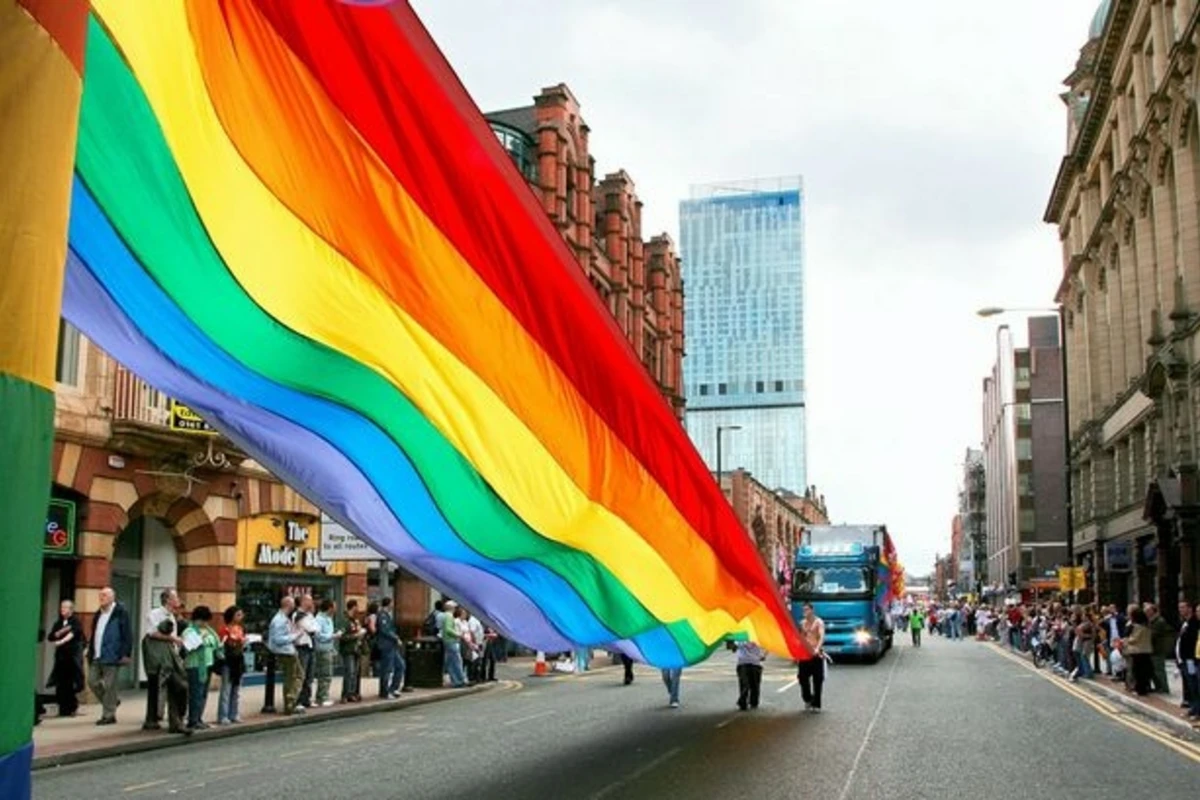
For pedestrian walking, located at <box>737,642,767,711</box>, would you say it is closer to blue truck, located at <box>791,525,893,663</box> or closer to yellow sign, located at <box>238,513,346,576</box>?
yellow sign, located at <box>238,513,346,576</box>

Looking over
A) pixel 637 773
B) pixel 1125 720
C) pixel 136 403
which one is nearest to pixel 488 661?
pixel 136 403

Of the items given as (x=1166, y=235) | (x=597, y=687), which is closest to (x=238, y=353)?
(x=597, y=687)

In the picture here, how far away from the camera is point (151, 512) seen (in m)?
23.3

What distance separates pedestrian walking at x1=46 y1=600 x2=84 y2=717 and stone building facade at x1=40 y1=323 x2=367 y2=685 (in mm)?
2563

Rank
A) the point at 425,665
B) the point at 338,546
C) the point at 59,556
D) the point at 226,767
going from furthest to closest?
the point at 425,665, the point at 338,546, the point at 59,556, the point at 226,767

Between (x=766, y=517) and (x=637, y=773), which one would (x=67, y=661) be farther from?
(x=766, y=517)

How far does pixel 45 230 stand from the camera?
3359 millimetres

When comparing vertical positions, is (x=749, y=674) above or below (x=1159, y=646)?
below

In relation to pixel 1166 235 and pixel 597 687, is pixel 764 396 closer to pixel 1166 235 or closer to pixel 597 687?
pixel 1166 235

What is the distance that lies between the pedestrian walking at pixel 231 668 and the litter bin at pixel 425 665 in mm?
6660

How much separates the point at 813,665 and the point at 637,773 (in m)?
6.93

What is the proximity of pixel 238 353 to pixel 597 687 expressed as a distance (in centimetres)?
1927

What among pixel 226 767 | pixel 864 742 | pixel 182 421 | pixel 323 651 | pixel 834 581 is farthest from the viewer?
pixel 834 581

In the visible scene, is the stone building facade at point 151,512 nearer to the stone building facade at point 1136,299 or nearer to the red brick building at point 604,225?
the red brick building at point 604,225
